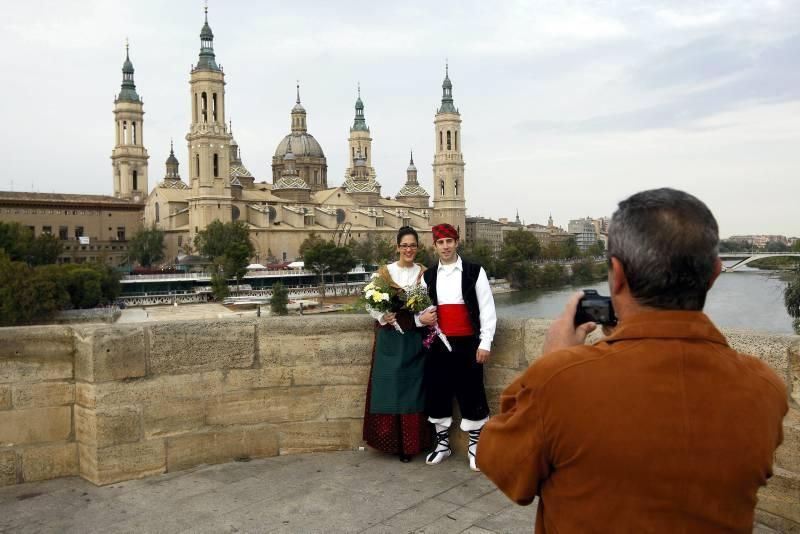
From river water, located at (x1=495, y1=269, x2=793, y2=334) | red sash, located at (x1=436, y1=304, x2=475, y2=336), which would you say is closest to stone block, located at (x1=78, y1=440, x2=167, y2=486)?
red sash, located at (x1=436, y1=304, x2=475, y2=336)

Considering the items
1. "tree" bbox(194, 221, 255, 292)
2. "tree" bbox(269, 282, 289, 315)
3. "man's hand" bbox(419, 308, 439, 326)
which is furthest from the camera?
"tree" bbox(194, 221, 255, 292)

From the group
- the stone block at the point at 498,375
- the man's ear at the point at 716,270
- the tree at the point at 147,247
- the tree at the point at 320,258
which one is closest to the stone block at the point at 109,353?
the stone block at the point at 498,375

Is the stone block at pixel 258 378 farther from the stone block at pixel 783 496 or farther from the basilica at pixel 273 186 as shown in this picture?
the basilica at pixel 273 186

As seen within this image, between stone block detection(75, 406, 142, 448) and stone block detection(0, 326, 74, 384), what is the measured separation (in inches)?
8.4

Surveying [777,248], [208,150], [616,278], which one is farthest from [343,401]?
[777,248]

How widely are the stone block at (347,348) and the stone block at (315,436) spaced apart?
1.04 feet

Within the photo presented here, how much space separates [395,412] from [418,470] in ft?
1.02

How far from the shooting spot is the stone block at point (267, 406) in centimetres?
362

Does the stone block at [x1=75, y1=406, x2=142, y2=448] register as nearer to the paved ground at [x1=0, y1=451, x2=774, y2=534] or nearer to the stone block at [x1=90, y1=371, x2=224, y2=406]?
the stone block at [x1=90, y1=371, x2=224, y2=406]

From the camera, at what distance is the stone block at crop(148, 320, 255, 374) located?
3.48m

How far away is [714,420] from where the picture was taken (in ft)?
3.79

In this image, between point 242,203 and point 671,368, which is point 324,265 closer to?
point 242,203

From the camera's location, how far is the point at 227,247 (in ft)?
173

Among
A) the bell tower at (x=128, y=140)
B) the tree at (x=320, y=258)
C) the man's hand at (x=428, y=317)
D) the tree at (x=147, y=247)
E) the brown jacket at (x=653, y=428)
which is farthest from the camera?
the bell tower at (x=128, y=140)
